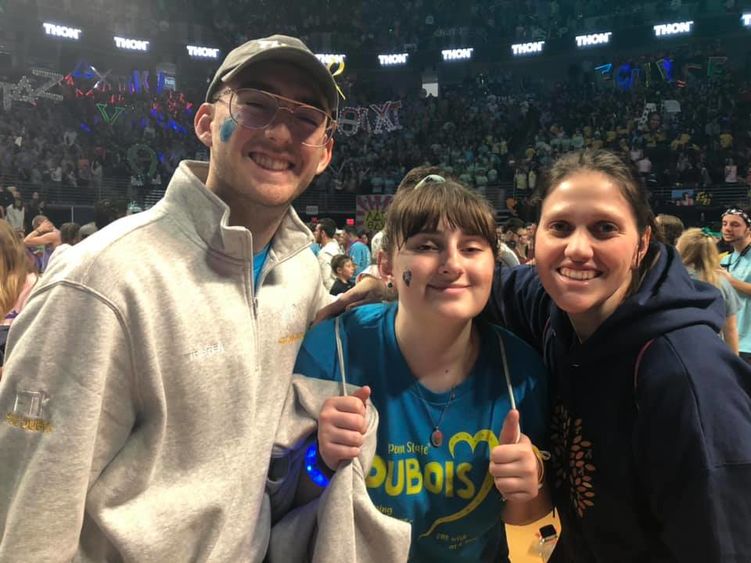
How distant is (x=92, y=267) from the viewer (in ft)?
3.61

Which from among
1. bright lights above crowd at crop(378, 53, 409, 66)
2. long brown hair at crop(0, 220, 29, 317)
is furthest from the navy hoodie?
bright lights above crowd at crop(378, 53, 409, 66)

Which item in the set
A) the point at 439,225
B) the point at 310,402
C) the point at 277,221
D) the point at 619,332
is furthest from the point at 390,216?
the point at 619,332

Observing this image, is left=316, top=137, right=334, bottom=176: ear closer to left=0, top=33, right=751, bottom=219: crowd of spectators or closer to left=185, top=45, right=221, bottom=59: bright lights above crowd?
left=0, top=33, right=751, bottom=219: crowd of spectators

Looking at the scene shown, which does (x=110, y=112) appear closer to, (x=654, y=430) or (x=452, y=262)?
(x=452, y=262)

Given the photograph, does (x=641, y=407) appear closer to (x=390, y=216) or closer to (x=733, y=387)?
(x=733, y=387)

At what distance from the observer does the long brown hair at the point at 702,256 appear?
3.99 meters

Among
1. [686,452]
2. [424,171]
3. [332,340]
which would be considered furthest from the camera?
[424,171]

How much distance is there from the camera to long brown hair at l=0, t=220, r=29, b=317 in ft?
9.33

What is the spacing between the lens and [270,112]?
1.38 metres

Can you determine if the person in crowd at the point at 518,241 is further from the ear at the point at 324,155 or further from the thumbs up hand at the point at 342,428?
the thumbs up hand at the point at 342,428

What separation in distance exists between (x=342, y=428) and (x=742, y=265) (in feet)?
14.9

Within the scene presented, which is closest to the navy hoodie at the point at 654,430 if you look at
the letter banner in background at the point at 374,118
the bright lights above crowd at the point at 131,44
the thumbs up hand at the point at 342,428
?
the thumbs up hand at the point at 342,428

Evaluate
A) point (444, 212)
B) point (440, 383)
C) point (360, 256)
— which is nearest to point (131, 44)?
point (360, 256)

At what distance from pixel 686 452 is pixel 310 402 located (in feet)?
2.85
